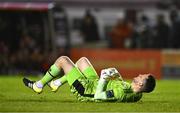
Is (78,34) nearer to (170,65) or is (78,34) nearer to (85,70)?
(170,65)

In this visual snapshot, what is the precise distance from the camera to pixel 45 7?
116 feet

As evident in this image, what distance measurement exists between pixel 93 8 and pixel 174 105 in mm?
20433

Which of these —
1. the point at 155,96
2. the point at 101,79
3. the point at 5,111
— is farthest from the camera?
the point at 155,96

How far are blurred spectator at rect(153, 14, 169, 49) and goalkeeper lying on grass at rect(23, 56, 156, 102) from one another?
17.6 metres

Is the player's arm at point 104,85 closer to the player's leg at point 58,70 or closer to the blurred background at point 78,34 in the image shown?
the player's leg at point 58,70

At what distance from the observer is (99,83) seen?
15.2m

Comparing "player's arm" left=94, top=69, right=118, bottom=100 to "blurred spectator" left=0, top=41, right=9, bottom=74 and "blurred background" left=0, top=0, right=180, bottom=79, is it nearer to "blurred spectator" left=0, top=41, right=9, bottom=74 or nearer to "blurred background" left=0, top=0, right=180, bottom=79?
"blurred background" left=0, top=0, right=180, bottom=79

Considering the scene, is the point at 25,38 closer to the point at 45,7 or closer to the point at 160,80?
the point at 45,7

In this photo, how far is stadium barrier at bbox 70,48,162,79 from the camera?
3155 cm

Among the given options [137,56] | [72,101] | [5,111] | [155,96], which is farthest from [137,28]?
[5,111]

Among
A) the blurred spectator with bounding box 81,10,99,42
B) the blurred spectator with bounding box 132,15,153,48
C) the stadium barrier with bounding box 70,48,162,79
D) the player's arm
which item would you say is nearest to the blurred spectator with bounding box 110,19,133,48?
the blurred spectator with bounding box 132,15,153,48

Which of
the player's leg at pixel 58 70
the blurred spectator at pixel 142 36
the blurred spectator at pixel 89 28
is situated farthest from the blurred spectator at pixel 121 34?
the player's leg at pixel 58 70

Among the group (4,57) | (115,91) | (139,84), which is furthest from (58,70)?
(4,57)

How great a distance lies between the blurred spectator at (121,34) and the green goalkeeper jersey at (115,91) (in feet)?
60.5
